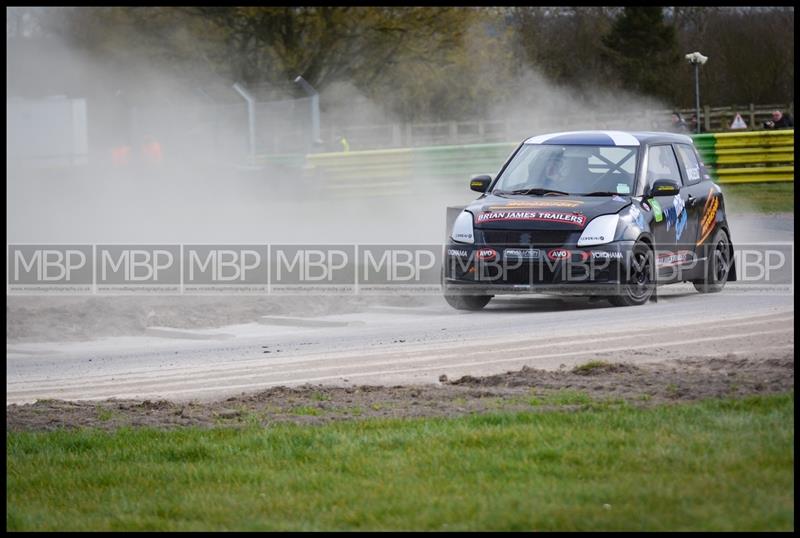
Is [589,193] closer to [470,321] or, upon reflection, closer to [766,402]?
[470,321]

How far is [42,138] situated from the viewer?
1672 inches

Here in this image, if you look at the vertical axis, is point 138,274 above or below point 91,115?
below

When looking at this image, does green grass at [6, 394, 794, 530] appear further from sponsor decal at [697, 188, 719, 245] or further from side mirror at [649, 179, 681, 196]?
sponsor decal at [697, 188, 719, 245]

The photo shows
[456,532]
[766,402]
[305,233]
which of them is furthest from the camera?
[305,233]

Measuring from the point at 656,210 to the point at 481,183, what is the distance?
1.72m

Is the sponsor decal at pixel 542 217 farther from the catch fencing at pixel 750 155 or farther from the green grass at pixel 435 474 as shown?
the catch fencing at pixel 750 155

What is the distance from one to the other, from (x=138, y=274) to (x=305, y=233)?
6135mm

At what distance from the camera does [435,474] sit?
605cm

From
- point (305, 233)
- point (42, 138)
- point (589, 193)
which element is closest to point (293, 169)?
point (305, 233)

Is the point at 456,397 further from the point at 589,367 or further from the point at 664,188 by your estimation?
the point at 664,188

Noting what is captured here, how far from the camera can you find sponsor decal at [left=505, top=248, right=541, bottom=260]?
12.0m

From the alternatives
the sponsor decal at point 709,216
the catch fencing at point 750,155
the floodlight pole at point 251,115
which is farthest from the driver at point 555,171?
the floodlight pole at point 251,115

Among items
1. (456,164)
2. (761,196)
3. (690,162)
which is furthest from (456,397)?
(456,164)

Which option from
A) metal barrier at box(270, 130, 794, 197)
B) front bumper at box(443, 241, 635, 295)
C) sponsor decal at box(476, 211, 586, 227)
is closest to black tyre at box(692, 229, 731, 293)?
front bumper at box(443, 241, 635, 295)
